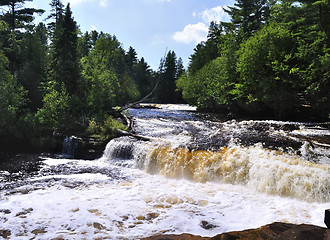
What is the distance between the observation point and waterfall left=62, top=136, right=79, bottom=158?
12.0 metres

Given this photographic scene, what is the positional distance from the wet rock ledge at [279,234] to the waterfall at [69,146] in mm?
9813

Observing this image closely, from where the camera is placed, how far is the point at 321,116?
16.5 m

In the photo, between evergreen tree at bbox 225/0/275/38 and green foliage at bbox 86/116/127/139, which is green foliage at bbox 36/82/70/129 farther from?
evergreen tree at bbox 225/0/275/38

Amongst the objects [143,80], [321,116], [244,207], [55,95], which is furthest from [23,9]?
[143,80]

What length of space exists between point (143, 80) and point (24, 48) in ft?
149

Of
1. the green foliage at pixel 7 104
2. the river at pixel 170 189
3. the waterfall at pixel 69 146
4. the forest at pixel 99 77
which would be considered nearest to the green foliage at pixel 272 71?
the forest at pixel 99 77

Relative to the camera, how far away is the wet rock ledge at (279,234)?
3.13m

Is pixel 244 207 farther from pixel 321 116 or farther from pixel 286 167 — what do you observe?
pixel 321 116

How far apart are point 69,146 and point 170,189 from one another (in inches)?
309

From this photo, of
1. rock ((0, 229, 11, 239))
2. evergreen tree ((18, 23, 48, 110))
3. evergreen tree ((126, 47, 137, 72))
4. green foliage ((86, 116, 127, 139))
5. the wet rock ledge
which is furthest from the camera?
evergreen tree ((126, 47, 137, 72))

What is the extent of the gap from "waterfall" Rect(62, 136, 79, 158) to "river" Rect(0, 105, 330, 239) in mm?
1008

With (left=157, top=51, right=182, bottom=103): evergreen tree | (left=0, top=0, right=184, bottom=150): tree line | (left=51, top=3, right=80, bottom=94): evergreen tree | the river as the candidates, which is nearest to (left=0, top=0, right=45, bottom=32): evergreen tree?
(left=0, top=0, right=184, bottom=150): tree line

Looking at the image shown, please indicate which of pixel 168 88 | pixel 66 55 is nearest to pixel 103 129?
pixel 66 55

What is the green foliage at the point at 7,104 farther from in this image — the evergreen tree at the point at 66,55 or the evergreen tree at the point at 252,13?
the evergreen tree at the point at 252,13
